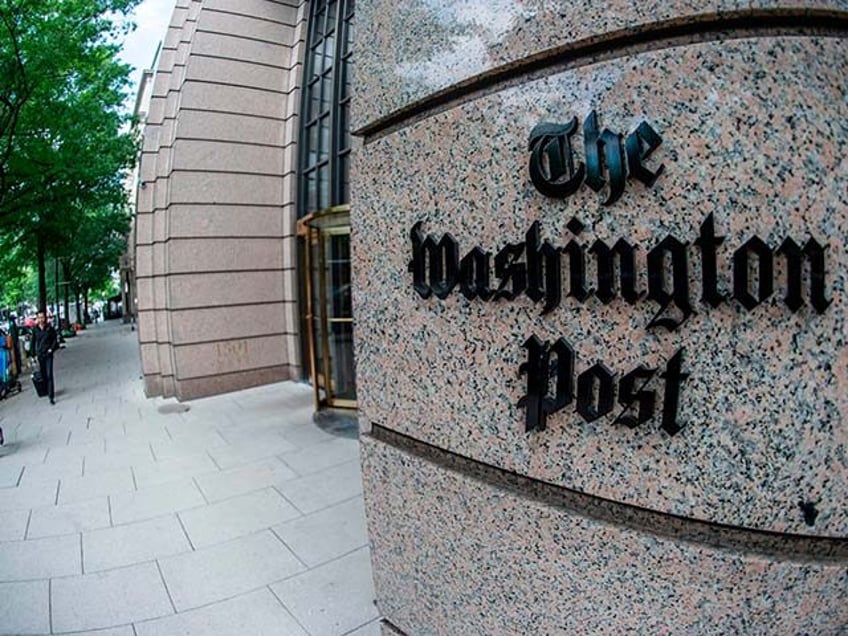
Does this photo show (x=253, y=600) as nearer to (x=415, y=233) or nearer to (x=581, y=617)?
(x=581, y=617)

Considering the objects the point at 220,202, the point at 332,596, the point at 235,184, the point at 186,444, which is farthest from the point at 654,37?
the point at 235,184

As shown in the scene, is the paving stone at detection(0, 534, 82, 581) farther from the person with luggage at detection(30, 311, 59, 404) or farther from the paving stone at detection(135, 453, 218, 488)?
the person with luggage at detection(30, 311, 59, 404)

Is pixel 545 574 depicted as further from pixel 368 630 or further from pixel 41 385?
pixel 41 385

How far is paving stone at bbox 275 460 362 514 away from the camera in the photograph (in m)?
5.00

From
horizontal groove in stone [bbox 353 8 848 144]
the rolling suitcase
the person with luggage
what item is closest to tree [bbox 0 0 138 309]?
the person with luggage

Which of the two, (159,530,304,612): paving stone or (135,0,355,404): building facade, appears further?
(135,0,355,404): building facade

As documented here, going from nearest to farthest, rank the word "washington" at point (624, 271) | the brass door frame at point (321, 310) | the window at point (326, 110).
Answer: the word "washington" at point (624, 271) < the brass door frame at point (321, 310) < the window at point (326, 110)

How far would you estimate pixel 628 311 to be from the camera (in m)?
1.48

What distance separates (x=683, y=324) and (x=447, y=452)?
1.00 metres

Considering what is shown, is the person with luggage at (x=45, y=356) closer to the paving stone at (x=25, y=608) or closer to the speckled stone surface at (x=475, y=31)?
the paving stone at (x=25, y=608)

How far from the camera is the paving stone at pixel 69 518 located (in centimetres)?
468

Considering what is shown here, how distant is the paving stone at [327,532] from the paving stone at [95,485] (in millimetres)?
2451

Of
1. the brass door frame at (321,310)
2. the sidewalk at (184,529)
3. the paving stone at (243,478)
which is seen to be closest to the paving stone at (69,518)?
the sidewalk at (184,529)

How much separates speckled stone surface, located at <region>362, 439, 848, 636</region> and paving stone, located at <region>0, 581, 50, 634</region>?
2703 millimetres
